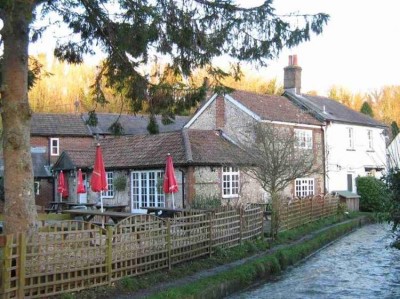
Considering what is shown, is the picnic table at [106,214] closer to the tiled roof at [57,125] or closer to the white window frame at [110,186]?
the white window frame at [110,186]

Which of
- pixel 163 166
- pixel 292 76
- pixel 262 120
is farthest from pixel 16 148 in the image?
pixel 292 76

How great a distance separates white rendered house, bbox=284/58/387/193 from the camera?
31.6 m

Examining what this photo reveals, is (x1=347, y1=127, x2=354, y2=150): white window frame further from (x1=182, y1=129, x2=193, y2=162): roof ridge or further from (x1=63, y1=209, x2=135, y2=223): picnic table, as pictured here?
(x1=63, y1=209, x2=135, y2=223): picnic table

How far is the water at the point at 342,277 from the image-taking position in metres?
10.9

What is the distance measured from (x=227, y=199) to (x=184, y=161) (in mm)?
3265

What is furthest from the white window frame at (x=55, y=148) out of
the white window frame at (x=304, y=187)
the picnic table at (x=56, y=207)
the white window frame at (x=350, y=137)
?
the white window frame at (x=350, y=137)

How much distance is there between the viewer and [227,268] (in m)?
12.0

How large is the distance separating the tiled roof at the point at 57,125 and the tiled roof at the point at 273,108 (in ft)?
49.5

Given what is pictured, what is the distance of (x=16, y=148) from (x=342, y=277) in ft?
27.1

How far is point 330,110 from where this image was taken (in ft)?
Result: 113

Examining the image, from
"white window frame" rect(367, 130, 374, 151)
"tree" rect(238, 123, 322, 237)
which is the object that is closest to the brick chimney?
"white window frame" rect(367, 130, 374, 151)

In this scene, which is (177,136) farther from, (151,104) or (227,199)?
(151,104)

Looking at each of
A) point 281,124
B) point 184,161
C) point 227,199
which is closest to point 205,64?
point 184,161

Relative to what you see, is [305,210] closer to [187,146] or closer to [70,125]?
[187,146]
